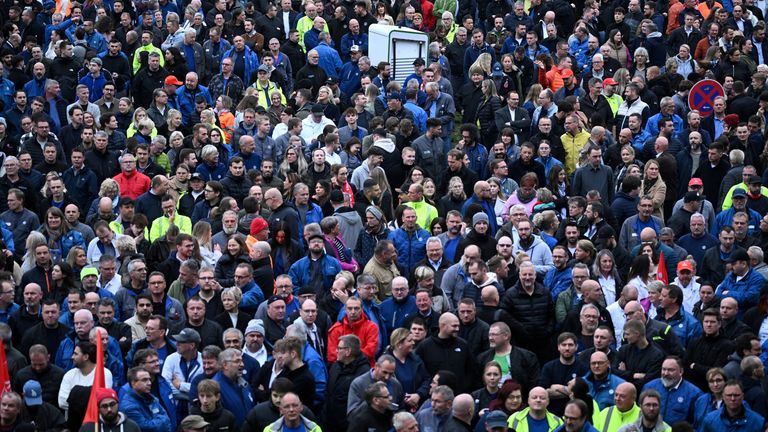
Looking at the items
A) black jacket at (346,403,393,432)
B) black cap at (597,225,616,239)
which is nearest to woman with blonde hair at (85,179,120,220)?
black cap at (597,225,616,239)

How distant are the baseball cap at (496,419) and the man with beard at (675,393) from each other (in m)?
1.76

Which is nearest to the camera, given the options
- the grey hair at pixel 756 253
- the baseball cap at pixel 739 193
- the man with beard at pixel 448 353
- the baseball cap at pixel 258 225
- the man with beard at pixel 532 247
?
the man with beard at pixel 448 353

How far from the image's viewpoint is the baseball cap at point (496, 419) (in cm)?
1387

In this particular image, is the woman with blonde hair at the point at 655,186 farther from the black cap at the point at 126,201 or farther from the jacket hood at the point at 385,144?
the black cap at the point at 126,201

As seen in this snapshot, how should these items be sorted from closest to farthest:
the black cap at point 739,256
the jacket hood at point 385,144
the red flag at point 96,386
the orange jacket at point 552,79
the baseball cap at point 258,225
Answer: the red flag at point 96,386, the black cap at point 739,256, the baseball cap at point 258,225, the jacket hood at point 385,144, the orange jacket at point 552,79

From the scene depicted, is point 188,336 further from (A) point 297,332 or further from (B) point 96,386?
(B) point 96,386

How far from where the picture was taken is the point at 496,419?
1389 centimetres

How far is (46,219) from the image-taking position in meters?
18.8

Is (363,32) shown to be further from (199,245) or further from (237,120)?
(199,245)

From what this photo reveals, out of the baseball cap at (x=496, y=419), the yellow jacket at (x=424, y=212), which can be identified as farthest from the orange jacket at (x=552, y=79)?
the baseball cap at (x=496, y=419)

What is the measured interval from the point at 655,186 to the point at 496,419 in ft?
23.6

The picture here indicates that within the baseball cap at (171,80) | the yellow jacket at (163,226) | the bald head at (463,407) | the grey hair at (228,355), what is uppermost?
the grey hair at (228,355)

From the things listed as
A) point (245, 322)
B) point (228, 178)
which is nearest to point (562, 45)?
point (228, 178)

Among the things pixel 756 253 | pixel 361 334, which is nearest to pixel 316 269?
pixel 361 334
